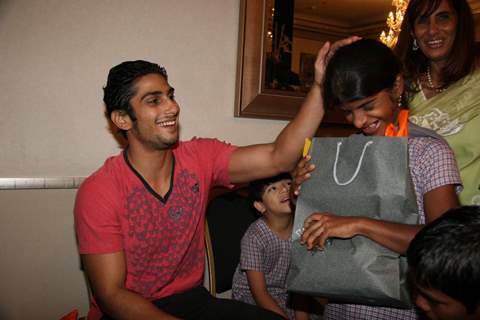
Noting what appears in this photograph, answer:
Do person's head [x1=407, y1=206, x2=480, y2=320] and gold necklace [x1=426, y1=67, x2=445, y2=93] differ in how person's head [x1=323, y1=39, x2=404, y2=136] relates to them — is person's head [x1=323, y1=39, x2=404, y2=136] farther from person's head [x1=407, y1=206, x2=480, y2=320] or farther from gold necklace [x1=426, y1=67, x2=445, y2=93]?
gold necklace [x1=426, y1=67, x2=445, y2=93]

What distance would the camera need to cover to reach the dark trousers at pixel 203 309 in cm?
175

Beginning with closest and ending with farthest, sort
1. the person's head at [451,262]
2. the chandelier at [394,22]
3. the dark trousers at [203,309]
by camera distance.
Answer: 1. the person's head at [451,262]
2. the dark trousers at [203,309]
3. the chandelier at [394,22]

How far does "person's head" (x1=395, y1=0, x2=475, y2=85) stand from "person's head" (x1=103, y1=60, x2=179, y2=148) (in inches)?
37.5

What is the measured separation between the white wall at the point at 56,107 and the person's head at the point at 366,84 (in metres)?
1.27

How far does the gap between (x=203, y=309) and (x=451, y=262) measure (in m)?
1.03

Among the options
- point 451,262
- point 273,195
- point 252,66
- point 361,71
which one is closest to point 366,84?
point 361,71

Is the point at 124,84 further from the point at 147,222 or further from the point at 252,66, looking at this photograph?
the point at 252,66

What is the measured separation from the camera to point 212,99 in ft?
8.25

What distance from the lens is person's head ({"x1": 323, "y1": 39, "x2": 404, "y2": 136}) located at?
1229 mm

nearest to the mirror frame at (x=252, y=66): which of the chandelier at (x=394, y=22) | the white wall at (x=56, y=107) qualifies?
the white wall at (x=56, y=107)

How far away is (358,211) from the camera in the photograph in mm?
1214

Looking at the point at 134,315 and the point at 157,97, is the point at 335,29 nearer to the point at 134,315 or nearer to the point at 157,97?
the point at 157,97

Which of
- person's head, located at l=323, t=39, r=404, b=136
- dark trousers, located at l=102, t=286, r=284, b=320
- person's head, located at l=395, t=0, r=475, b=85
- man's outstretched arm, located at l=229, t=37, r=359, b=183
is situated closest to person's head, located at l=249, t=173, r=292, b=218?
man's outstretched arm, located at l=229, t=37, r=359, b=183

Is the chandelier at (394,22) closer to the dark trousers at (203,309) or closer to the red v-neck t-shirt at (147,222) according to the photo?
the red v-neck t-shirt at (147,222)
